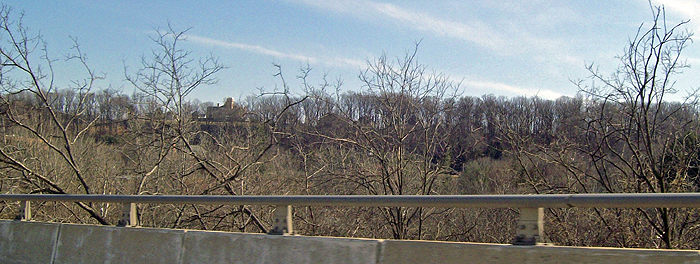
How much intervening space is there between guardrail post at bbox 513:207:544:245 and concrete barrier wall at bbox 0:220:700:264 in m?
0.15

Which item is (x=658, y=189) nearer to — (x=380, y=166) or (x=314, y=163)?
(x=380, y=166)

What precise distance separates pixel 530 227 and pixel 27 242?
5650mm

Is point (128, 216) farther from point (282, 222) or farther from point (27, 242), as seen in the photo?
point (282, 222)

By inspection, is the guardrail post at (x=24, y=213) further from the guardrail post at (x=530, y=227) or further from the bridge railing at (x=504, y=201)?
the guardrail post at (x=530, y=227)

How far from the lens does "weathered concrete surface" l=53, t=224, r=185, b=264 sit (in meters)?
5.18

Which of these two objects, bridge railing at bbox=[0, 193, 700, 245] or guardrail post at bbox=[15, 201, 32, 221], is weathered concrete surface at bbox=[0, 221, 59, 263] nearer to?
guardrail post at bbox=[15, 201, 32, 221]

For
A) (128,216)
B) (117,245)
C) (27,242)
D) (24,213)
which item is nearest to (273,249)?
(117,245)

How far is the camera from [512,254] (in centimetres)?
361

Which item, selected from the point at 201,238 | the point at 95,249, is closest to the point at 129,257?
the point at 95,249

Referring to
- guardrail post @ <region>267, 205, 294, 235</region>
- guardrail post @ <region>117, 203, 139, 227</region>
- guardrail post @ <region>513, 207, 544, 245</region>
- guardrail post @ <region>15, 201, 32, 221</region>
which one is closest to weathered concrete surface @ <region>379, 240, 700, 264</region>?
guardrail post @ <region>513, 207, 544, 245</region>

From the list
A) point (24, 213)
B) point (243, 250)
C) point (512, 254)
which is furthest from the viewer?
point (24, 213)

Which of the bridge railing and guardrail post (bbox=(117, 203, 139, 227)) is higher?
the bridge railing

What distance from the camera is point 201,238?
5020 millimetres

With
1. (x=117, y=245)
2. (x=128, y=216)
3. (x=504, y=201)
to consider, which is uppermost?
(x=504, y=201)
